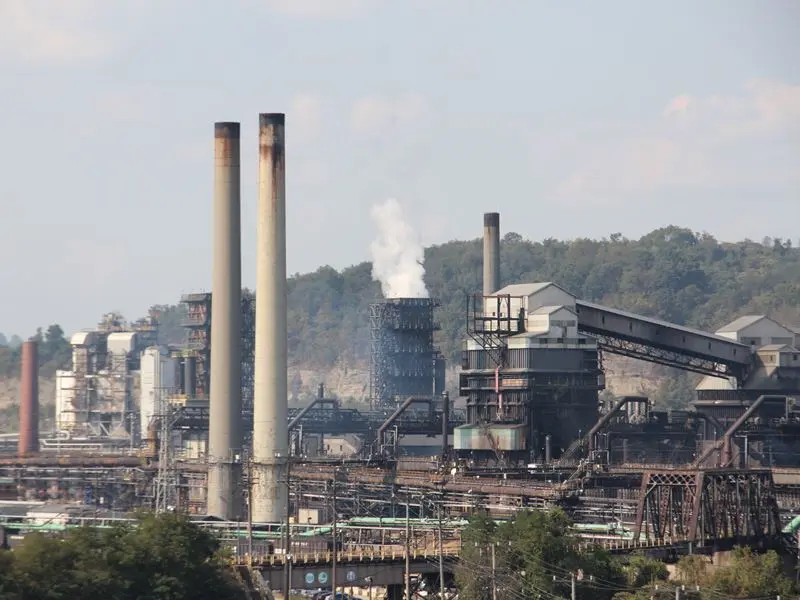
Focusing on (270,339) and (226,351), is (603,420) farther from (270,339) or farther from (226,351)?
(226,351)

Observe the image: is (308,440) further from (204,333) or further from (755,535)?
(755,535)

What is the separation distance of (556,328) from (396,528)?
1213 inches

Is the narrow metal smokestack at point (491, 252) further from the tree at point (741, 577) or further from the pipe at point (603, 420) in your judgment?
the tree at point (741, 577)

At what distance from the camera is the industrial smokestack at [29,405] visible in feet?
566

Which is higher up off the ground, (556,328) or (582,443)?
(556,328)

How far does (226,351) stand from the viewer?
11175 centimetres

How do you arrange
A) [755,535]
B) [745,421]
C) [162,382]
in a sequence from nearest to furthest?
[755,535] → [745,421] → [162,382]

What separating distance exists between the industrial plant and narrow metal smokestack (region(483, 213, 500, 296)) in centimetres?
15

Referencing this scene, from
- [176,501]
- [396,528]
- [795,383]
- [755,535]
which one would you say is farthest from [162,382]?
[755,535]

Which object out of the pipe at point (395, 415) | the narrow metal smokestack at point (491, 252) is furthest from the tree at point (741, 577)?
the narrow metal smokestack at point (491, 252)

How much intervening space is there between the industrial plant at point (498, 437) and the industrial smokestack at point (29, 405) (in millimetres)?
26241

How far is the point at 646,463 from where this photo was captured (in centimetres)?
11675

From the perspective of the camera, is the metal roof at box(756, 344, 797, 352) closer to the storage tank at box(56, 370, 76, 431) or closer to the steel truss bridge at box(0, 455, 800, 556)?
the steel truss bridge at box(0, 455, 800, 556)

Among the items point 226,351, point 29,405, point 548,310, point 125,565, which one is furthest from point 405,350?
point 125,565
